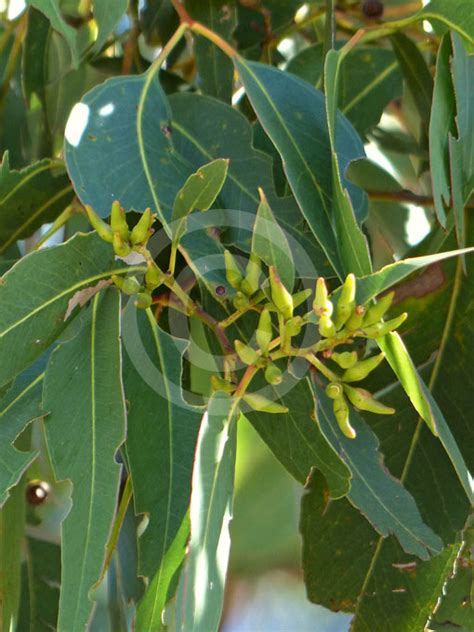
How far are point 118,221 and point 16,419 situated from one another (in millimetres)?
239

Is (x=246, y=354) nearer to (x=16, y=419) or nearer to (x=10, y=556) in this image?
(x=16, y=419)

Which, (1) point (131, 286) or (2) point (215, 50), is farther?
(2) point (215, 50)

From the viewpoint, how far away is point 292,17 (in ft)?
4.48

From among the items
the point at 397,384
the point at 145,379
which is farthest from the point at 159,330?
the point at 397,384

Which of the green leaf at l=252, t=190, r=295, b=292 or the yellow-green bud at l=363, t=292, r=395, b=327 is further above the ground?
the green leaf at l=252, t=190, r=295, b=292

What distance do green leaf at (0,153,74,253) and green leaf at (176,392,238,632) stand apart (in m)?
0.36

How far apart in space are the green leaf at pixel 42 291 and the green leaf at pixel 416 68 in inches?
19.8

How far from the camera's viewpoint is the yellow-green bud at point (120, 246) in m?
0.87

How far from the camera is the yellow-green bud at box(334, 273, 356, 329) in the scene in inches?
31.2

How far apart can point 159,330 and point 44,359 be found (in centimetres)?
12

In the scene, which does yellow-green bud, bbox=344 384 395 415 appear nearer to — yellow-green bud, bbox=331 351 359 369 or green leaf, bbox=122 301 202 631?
yellow-green bud, bbox=331 351 359 369

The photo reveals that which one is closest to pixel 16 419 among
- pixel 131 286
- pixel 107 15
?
pixel 131 286

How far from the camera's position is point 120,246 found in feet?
2.85

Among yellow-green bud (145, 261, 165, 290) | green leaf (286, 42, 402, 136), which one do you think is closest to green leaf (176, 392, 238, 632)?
yellow-green bud (145, 261, 165, 290)
